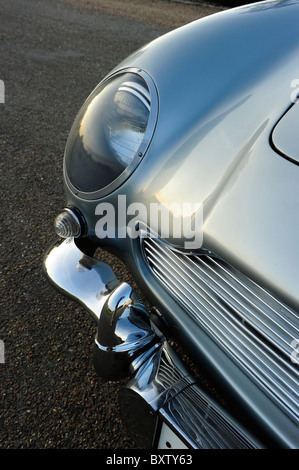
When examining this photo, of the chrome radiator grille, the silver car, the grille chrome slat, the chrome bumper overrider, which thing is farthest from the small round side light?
the grille chrome slat

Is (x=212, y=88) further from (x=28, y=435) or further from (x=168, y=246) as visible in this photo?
(x=28, y=435)

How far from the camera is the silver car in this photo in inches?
34.1

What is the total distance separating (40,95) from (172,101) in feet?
7.59

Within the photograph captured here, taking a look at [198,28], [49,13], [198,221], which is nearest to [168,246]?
[198,221]

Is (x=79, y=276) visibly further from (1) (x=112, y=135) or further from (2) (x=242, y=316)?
(2) (x=242, y=316)

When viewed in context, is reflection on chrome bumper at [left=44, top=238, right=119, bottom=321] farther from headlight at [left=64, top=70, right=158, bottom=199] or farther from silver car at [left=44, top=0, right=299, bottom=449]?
headlight at [left=64, top=70, right=158, bottom=199]

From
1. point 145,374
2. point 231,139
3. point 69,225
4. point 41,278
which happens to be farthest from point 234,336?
point 41,278

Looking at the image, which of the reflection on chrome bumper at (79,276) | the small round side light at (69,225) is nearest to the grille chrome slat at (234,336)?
the reflection on chrome bumper at (79,276)

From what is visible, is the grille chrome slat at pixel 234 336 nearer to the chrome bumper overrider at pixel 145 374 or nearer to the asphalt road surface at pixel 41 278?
the chrome bumper overrider at pixel 145 374

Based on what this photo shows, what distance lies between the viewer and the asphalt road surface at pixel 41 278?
131 cm

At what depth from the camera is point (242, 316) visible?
91cm

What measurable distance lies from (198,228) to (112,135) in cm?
40

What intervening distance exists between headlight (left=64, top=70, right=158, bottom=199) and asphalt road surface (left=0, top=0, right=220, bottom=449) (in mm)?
592

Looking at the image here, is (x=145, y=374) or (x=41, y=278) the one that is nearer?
(x=145, y=374)
